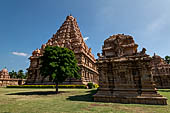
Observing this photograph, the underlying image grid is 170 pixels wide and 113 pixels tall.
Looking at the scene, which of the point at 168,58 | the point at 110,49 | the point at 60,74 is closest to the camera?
the point at 110,49

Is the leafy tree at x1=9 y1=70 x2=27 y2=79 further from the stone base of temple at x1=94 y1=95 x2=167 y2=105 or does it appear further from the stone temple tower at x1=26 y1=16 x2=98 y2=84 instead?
the stone base of temple at x1=94 y1=95 x2=167 y2=105

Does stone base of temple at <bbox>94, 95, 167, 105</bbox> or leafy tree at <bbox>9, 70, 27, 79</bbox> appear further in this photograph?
leafy tree at <bbox>9, 70, 27, 79</bbox>

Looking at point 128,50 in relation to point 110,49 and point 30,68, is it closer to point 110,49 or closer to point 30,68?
point 110,49

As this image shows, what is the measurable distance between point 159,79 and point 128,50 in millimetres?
27002

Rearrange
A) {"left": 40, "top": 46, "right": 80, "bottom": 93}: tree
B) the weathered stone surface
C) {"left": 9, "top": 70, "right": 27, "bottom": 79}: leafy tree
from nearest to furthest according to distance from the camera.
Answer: {"left": 40, "top": 46, "right": 80, "bottom": 93}: tree
the weathered stone surface
{"left": 9, "top": 70, "right": 27, "bottom": 79}: leafy tree

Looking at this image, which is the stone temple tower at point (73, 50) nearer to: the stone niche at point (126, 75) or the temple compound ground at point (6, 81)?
the temple compound ground at point (6, 81)

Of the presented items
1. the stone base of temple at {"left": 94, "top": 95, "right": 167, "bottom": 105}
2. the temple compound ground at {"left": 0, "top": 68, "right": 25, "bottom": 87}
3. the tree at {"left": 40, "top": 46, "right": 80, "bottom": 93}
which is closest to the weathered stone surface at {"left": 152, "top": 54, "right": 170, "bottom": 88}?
the stone base of temple at {"left": 94, "top": 95, "right": 167, "bottom": 105}

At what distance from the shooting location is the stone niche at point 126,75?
8266 mm

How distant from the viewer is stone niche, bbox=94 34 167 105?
8.27 meters

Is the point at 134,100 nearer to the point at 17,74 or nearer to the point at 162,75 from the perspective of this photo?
the point at 162,75

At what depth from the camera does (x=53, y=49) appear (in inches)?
693

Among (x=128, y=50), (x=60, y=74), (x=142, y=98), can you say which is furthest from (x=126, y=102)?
(x=60, y=74)

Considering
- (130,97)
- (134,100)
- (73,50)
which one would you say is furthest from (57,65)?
(73,50)

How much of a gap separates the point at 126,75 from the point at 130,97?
195 cm
